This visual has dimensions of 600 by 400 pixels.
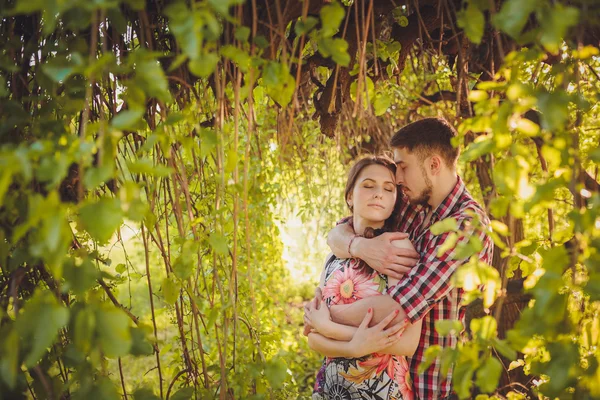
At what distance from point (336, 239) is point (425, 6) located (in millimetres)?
863

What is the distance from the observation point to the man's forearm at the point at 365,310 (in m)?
1.62

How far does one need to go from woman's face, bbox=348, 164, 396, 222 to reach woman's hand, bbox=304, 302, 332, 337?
371 mm

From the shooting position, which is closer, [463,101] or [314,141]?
[463,101]

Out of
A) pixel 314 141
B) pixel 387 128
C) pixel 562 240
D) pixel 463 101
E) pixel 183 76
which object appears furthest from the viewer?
pixel 387 128

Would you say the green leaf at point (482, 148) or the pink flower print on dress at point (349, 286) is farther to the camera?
the pink flower print on dress at point (349, 286)

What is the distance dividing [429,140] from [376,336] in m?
0.72

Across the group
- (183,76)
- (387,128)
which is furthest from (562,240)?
(387,128)

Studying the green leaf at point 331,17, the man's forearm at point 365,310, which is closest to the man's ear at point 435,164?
the man's forearm at point 365,310

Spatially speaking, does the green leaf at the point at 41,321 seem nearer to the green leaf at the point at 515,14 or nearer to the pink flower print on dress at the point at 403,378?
the green leaf at the point at 515,14

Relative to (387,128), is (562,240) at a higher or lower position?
lower

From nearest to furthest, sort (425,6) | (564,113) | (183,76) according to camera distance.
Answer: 1. (564,113)
2. (183,76)
3. (425,6)

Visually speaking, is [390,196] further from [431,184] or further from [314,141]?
[314,141]

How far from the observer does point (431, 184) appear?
1878 millimetres

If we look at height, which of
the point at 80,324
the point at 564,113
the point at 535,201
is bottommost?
the point at 80,324
